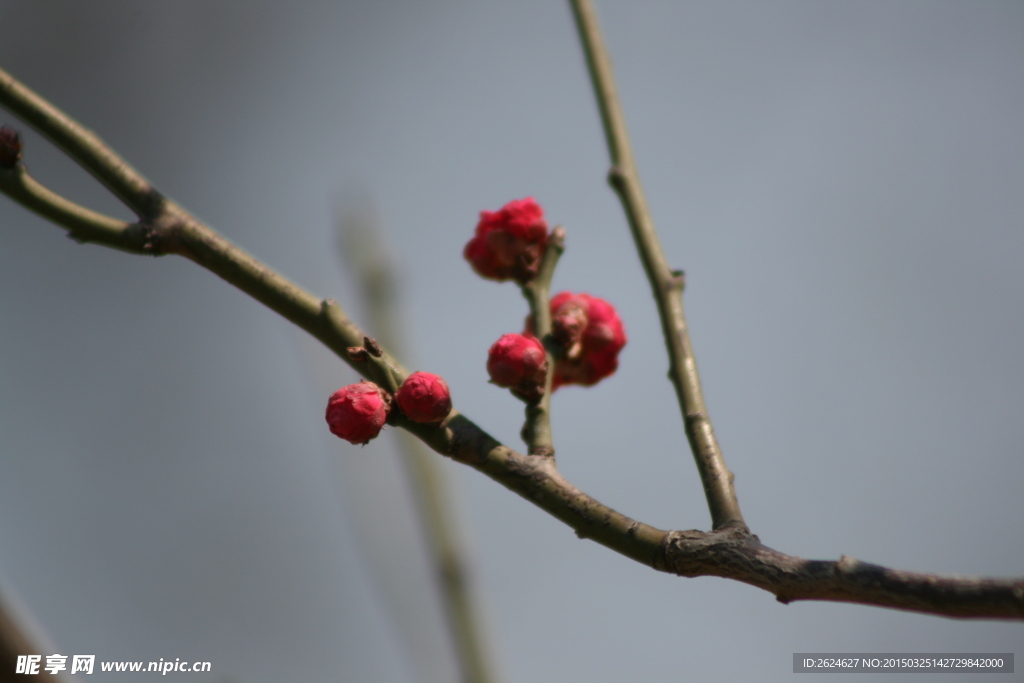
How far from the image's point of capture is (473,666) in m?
2.36

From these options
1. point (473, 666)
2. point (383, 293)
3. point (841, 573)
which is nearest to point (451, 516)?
point (473, 666)

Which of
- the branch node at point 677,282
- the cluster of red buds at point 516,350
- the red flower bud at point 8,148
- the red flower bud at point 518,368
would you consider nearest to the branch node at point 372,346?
the cluster of red buds at point 516,350

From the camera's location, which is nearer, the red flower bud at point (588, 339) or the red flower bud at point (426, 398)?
the red flower bud at point (426, 398)

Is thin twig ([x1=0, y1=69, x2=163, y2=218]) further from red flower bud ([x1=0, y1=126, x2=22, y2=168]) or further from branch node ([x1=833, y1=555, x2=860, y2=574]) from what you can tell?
branch node ([x1=833, y1=555, x2=860, y2=574])

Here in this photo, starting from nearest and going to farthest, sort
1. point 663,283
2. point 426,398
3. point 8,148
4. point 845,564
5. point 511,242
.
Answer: point 845,564 < point 426,398 < point 8,148 < point 663,283 < point 511,242

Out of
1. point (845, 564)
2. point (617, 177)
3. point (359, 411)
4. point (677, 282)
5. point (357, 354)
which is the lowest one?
point (845, 564)

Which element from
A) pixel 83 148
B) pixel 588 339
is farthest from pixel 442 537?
pixel 83 148

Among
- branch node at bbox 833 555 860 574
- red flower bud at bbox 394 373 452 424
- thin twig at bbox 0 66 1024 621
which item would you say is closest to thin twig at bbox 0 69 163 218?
thin twig at bbox 0 66 1024 621

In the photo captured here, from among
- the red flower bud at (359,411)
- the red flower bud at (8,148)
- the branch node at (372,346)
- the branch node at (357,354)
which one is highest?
the red flower bud at (8,148)

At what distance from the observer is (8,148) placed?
1574 mm

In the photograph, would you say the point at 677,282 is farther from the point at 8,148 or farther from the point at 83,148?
the point at 8,148

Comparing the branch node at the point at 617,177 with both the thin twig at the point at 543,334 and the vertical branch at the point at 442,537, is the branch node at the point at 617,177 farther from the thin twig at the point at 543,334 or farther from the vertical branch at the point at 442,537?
the vertical branch at the point at 442,537

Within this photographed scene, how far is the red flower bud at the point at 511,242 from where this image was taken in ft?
6.42

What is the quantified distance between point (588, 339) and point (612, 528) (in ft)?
2.74
